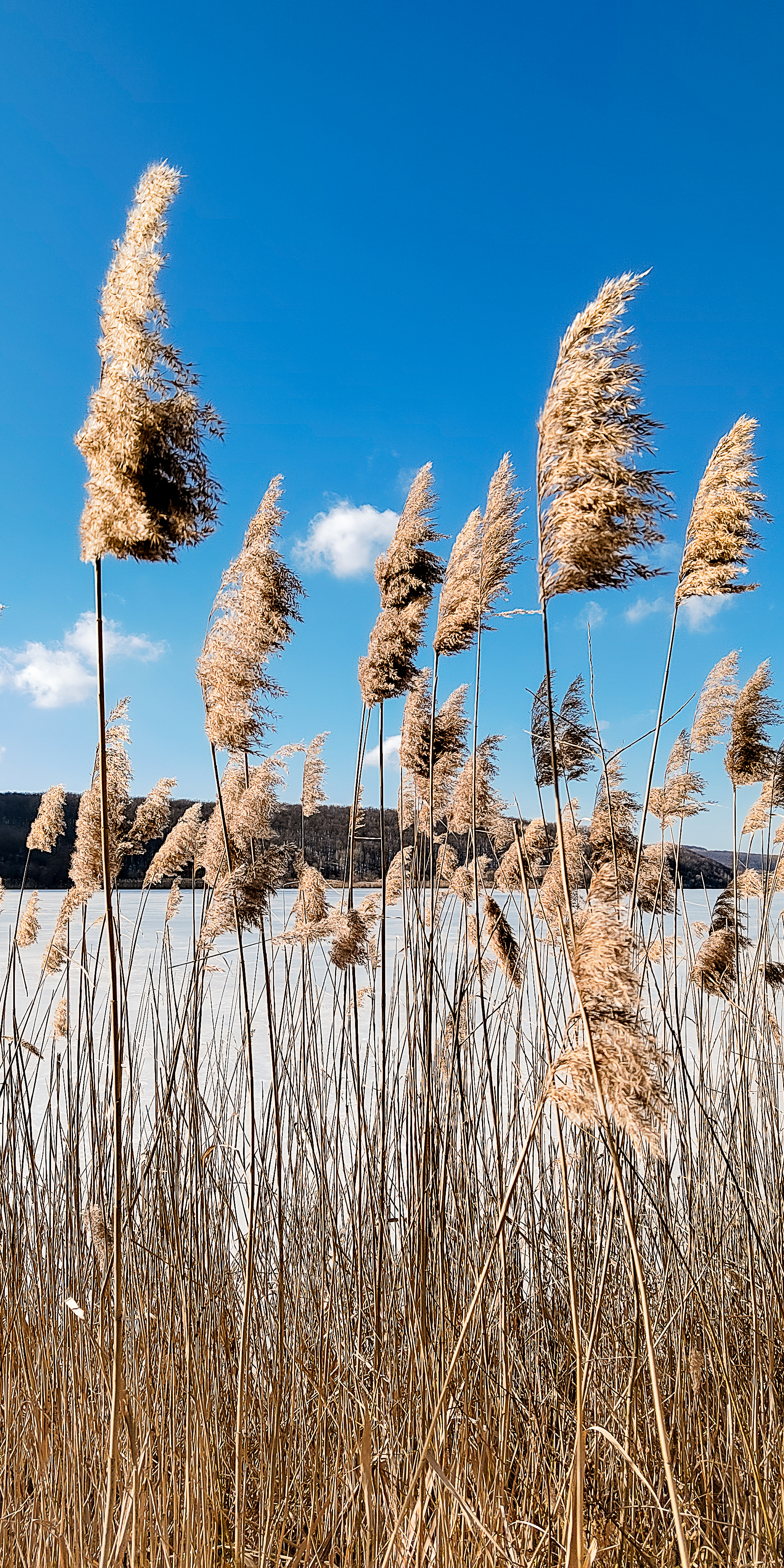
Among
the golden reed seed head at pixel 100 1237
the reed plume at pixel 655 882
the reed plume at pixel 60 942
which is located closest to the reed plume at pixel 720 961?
the reed plume at pixel 655 882

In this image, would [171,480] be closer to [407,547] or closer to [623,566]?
[623,566]

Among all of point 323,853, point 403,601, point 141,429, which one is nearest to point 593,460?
point 141,429

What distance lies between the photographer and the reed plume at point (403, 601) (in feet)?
8.43

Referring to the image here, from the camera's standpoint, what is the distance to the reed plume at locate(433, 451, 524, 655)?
88.6 inches

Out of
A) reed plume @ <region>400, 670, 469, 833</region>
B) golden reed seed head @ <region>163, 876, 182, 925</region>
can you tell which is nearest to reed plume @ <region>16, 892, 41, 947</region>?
golden reed seed head @ <region>163, 876, 182, 925</region>

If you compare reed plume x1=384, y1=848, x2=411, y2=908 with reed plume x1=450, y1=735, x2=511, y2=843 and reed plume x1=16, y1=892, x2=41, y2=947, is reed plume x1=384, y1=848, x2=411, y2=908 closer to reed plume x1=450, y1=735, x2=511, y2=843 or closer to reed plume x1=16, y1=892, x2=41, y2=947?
reed plume x1=450, y1=735, x2=511, y2=843

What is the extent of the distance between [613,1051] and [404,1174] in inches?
82.3

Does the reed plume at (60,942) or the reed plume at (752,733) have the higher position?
the reed plume at (752,733)

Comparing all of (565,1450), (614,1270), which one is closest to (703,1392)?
(614,1270)

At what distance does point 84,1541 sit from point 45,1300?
29.8 inches

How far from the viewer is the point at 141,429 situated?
126cm

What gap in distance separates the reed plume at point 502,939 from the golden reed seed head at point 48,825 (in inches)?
74.9

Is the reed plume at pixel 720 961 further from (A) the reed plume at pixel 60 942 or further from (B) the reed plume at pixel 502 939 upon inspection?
(A) the reed plume at pixel 60 942

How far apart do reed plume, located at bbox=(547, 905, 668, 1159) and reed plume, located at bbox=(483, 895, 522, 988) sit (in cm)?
144
